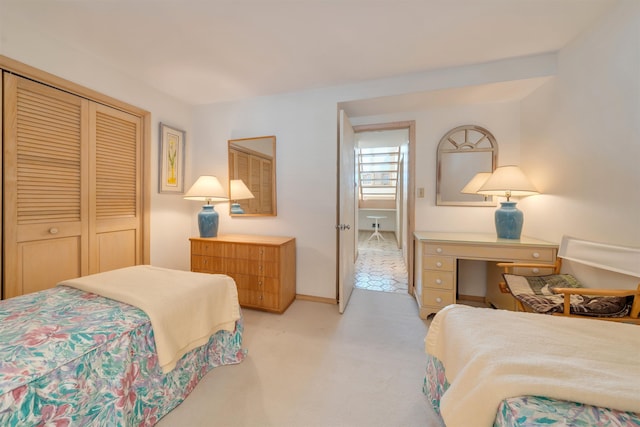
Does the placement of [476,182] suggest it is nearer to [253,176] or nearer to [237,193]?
[253,176]

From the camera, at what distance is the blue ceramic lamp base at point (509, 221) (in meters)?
2.17

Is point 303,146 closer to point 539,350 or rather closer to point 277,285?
point 277,285

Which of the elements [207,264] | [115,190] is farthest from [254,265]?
[115,190]

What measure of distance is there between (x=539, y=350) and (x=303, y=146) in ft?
8.13

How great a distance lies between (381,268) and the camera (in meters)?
3.98

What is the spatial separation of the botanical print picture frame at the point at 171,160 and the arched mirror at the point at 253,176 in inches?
25.1

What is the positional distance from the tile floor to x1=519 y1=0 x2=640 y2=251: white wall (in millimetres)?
1712

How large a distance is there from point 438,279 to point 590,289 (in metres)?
0.96

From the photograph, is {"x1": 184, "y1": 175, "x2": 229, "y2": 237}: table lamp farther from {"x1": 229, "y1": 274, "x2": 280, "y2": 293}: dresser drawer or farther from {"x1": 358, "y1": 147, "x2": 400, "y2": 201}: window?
{"x1": 358, "y1": 147, "x2": 400, "y2": 201}: window

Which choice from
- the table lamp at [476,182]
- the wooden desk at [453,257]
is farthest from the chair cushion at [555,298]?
the table lamp at [476,182]

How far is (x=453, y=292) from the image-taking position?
216 centimetres

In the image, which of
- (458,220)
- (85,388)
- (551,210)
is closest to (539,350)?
(85,388)

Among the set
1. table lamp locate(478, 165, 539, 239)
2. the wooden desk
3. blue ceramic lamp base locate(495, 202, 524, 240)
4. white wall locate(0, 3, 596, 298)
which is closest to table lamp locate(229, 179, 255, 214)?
white wall locate(0, 3, 596, 298)

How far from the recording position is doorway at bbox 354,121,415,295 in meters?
2.95
